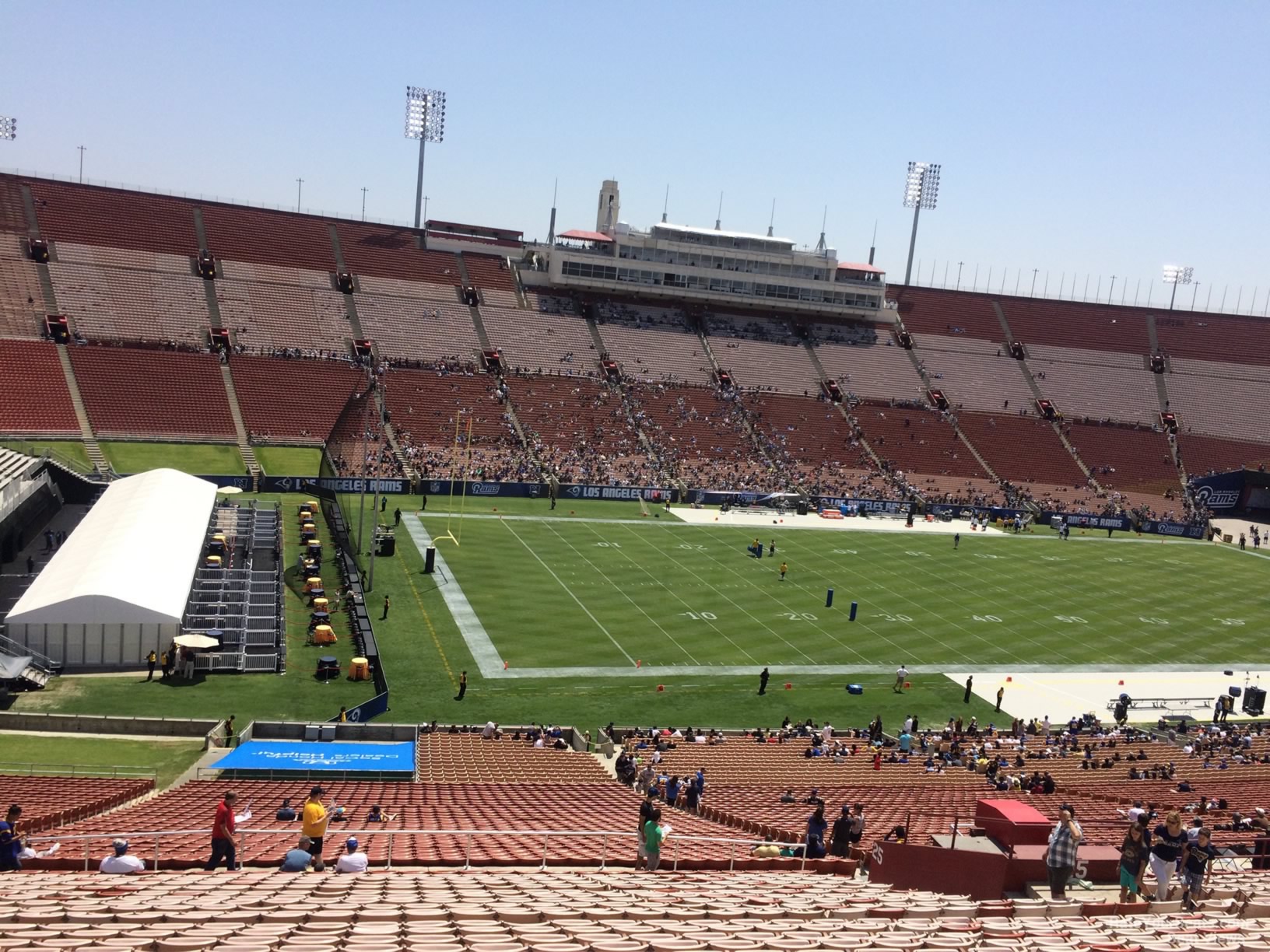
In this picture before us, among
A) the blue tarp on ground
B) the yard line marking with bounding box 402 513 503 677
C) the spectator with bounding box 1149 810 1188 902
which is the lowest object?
the yard line marking with bounding box 402 513 503 677

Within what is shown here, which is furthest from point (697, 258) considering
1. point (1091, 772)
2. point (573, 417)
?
point (1091, 772)

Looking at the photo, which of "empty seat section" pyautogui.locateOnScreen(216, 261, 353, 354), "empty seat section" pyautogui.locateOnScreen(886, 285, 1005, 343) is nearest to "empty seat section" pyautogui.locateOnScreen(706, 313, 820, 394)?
"empty seat section" pyautogui.locateOnScreen(886, 285, 1005, 343)

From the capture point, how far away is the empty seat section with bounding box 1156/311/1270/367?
4146 inches

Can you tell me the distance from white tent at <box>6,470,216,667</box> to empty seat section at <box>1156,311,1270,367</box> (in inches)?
3685

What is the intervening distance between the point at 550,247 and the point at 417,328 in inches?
681

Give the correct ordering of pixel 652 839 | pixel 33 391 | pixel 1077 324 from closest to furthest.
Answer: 1. pixel 652 839
2. pixel 33 391
3. pixel 1077 324

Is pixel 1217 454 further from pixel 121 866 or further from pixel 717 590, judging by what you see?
pixel 121 866

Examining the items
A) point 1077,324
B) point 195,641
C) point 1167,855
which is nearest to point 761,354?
point 1077,324

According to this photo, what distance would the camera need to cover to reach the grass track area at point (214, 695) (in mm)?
33156

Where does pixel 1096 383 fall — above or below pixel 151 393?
above

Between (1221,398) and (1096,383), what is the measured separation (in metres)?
10.5

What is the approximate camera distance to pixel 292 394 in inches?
2997

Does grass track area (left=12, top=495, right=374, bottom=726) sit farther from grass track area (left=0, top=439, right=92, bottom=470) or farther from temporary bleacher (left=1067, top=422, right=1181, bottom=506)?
temporary bleacher (left=1067, top=422, right=1181, bottom=506)

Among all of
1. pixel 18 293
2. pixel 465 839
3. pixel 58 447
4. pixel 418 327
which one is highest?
pixel 418 327
